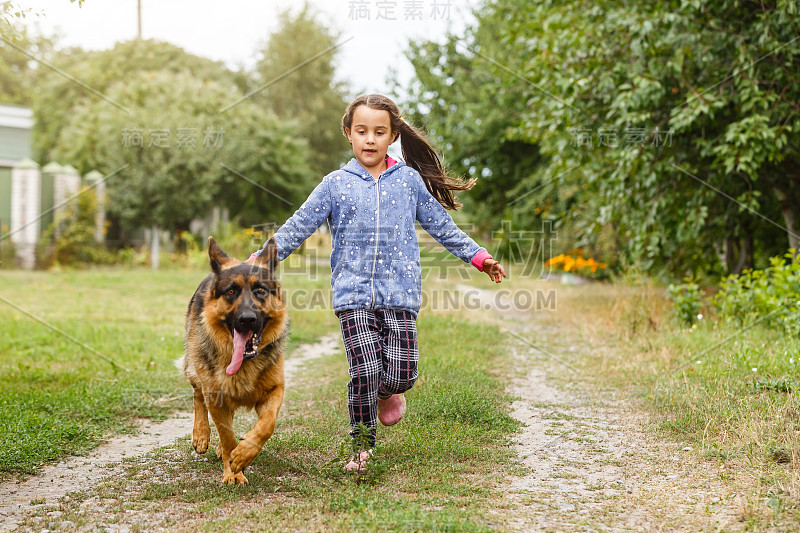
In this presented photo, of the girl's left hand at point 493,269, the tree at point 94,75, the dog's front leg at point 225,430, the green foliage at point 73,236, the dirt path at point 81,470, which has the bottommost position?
the dirt path at point 81,470

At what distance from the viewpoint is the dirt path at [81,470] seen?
3.48 meters

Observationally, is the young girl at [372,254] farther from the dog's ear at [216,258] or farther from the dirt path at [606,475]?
the dirt path at [606,475]

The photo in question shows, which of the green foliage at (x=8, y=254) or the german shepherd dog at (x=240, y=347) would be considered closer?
the german shepherd dog at (x=240, y=347)

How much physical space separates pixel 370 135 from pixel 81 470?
2.75 metres

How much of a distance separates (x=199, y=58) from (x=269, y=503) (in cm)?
3768

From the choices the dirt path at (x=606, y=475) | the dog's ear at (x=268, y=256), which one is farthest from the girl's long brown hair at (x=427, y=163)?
the dirt path at (x=606, y=475)

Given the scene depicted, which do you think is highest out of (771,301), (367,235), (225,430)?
(367,235)

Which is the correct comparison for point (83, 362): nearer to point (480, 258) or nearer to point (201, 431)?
point (201, 431)

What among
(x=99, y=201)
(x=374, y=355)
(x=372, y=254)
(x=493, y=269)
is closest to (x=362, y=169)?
(x=372, y=254)

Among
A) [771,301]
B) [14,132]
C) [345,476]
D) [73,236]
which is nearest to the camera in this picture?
[345,476]

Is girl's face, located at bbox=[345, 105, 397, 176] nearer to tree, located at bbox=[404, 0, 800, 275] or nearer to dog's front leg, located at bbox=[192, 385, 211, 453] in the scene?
dog's front leg, located at bbox=[192, 385, 211, 453]

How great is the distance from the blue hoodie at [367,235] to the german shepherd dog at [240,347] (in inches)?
11.6

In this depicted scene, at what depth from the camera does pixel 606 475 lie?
390 cm

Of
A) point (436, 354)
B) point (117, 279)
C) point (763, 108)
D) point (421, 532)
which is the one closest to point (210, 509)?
point (421, 532)
